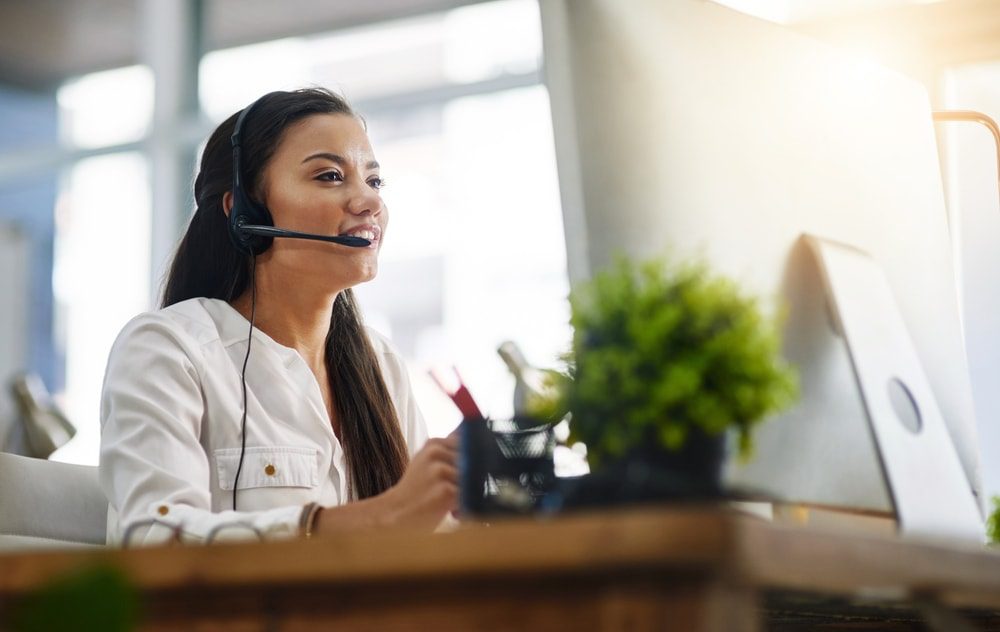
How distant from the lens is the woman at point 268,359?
1390 mm

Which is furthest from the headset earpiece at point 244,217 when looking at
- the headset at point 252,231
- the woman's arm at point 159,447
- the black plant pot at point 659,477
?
the black plant pot at point 659,477

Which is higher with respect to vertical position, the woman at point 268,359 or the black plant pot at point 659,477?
the woman at point 268,359

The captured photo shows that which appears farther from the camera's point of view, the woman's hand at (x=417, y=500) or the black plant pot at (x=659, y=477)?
the woman's hand at (x=417, y=500)

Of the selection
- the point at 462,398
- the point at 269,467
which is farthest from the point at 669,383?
the point at 269,467

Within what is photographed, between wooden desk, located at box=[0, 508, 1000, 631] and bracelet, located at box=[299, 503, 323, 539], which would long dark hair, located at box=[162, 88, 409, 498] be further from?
wooden desk, located at box=[0, 508, 1000, 631]

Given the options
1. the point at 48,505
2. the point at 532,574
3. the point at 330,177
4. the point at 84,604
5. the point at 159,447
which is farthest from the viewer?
the point at 330,177

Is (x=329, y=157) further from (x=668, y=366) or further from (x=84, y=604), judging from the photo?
(x=84, y=604)

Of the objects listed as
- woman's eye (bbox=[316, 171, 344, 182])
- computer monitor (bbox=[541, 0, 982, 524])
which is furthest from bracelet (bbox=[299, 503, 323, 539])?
woman's eye (bbox=[316, 171, 344, 182])

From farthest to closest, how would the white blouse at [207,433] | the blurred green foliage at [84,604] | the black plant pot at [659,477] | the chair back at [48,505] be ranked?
the chair back at [48,505] < the white blouse at [207,433] < the black plant pot at [659,477] < the blurred green foliage at [84,604]

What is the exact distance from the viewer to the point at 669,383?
0.83 metres

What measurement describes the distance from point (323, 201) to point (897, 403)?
2.96ft

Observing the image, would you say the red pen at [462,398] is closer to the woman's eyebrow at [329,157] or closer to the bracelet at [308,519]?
the bracelet at [308,519]

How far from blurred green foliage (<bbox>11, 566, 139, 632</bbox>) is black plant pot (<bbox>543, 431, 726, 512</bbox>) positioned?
18.9 inches

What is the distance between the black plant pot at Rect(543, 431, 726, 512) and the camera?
839 millimetres
